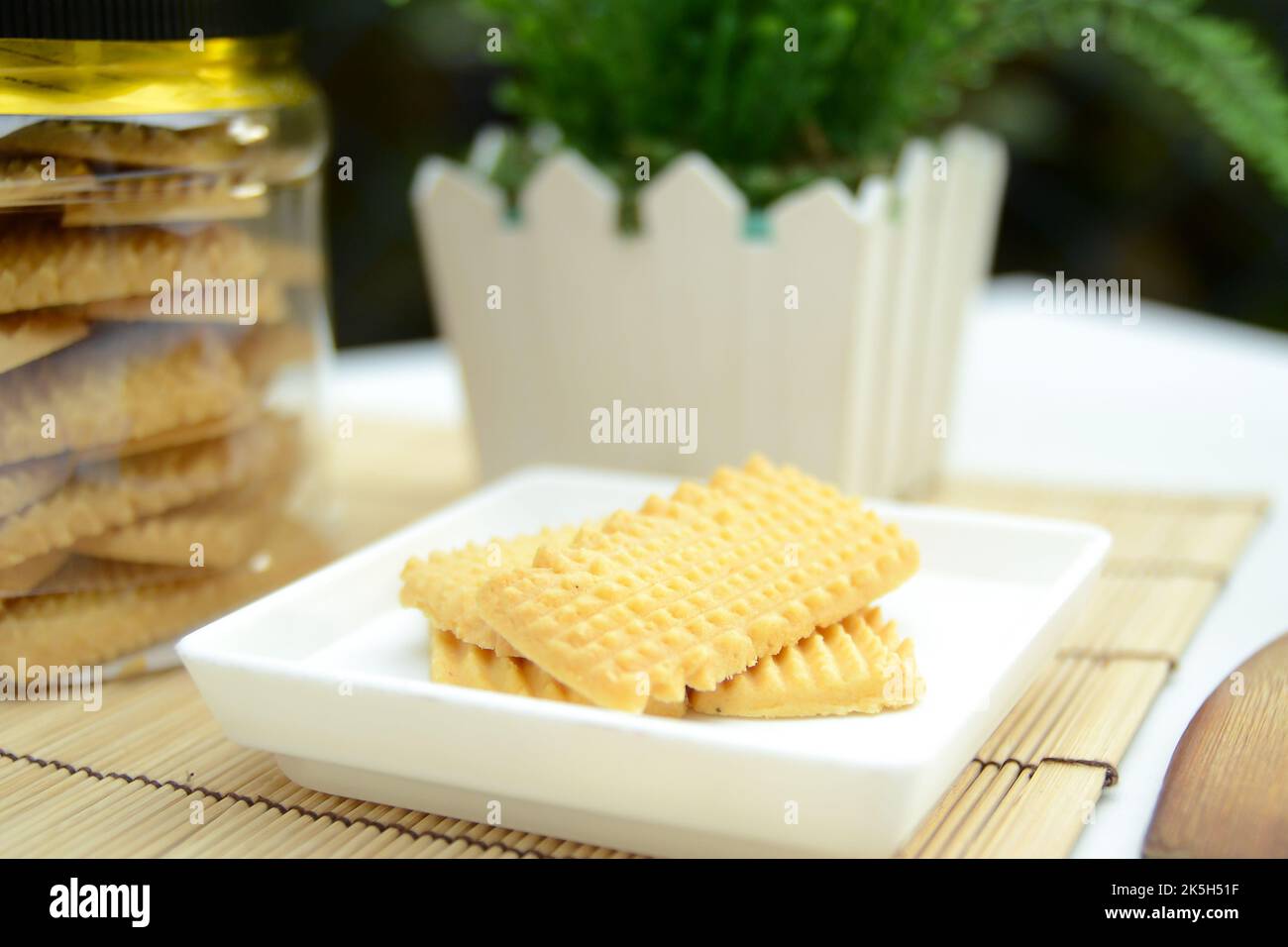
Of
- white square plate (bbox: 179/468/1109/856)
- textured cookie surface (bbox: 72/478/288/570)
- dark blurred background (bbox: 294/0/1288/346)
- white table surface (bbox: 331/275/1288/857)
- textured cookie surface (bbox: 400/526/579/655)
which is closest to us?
white square plate (bbox: 179/468/1109/856)

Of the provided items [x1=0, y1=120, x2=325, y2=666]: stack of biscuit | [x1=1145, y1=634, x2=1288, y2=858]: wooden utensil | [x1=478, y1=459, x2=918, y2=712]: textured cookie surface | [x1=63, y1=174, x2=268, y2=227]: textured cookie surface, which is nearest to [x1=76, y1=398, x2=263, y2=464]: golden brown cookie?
[x1=0, y1=120, x2=325, y2=666]: stack of biscuit

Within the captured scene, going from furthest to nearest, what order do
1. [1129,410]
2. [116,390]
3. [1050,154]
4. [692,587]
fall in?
[1050,154]
[1129,410]
[116,390]
[692,587]

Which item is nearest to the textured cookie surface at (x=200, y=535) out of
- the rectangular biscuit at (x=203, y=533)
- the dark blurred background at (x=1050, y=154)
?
the rectangular biscuit at (x=203, y=533)

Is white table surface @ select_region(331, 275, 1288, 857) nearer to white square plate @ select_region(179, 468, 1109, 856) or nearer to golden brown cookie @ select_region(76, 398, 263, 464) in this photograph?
white square plate @ select_region(179, 468, 1109, 856)

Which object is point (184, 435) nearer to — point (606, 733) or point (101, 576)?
point (101, 576)

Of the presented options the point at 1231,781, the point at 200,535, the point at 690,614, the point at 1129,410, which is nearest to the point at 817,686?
the point at 690,614
